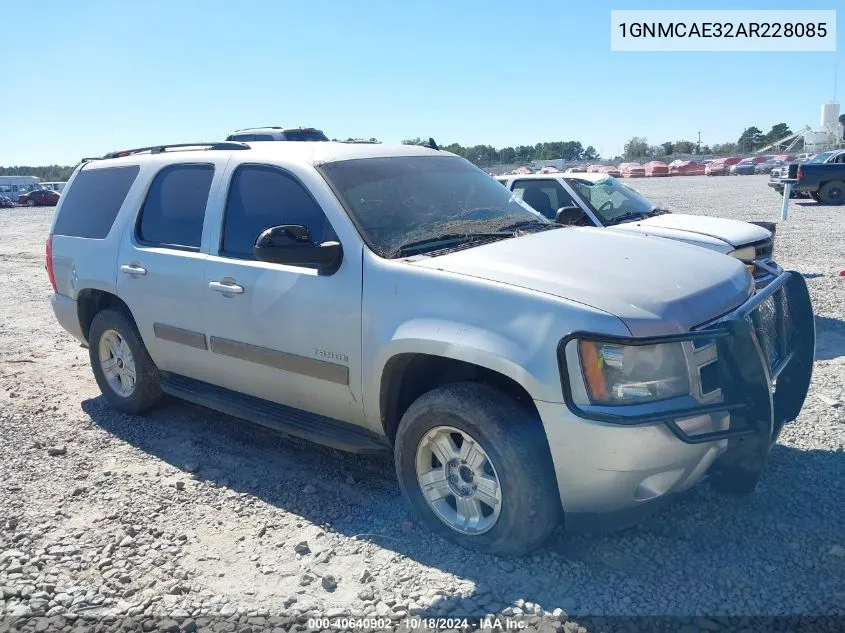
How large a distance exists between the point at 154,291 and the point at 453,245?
216 centimetres

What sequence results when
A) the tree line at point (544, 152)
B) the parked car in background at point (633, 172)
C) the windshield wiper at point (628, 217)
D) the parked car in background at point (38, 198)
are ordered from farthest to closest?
the tree line at point (544, 152), the parked car in background at point (633, 172), the parked car in background at point (38, 198), the windshield wiper at point (628, 217)

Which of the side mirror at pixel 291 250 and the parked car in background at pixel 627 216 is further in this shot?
the parked car in background at pixel 627 216

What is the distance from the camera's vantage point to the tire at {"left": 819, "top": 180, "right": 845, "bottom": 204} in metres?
22.9

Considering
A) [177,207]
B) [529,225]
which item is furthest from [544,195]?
[177,207]

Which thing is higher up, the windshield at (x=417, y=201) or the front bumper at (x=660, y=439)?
the windshield at (x=417, y=201)

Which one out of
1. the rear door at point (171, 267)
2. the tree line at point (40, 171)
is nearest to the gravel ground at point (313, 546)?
the rear door at point (171, 267)

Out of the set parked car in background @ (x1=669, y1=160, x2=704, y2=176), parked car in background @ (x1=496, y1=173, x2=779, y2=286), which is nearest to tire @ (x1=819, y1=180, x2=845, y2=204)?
parked car in background @ (x1=496, y1=173, x2=779, y2=286)

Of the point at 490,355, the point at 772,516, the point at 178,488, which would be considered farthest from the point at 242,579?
the point at 772,516

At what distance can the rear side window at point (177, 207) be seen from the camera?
15.0 feet

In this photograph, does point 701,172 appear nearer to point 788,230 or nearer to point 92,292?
point 788,230

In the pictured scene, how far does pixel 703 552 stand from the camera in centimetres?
330

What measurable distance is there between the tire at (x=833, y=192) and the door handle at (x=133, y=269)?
77.3 feet

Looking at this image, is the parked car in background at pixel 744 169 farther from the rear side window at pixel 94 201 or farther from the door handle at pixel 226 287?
the door handle at pixel 226 287

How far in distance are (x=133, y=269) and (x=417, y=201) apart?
2.08 meters
